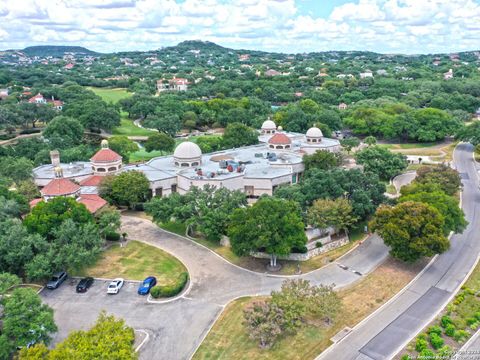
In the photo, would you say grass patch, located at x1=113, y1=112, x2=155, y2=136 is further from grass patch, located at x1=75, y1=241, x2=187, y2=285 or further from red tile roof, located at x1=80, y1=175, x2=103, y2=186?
grass patch, located at x1=75, y1=241, x2=187, y2=285

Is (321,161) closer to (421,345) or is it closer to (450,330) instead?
(450,330)

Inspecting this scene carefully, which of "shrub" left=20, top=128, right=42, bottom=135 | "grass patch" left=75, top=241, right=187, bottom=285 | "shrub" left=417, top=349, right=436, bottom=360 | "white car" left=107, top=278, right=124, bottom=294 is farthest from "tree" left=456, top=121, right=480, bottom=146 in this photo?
"shrub" left=20, top=128, right=42, bottom=135

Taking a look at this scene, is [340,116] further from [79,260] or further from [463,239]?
[79,260]

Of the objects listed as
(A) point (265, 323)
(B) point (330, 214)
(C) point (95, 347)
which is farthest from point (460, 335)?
(C) point (95, 347)

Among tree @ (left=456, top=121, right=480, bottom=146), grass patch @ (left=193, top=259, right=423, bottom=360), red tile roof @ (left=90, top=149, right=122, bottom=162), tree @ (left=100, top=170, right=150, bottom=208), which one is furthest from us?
tree @ (left=456, top=121, right=480, bottom=146)

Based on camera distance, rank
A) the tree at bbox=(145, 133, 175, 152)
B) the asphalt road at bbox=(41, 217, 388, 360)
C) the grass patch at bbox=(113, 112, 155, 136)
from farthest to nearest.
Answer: the grass patch at bbox=(113, 112, 155, 136) → the tree at bbox=(145, 133, 175, 152) → the asphalt road at bbox=(41, 217, 388, 360)

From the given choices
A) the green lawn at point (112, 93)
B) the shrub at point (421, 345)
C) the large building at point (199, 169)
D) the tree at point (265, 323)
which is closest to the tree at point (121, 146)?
the large building at point (199, 169)

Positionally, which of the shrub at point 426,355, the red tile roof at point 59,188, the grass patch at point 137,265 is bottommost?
the grass patch at point 137,265

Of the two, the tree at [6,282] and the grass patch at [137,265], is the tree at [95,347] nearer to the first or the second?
the tree at [6,282]
